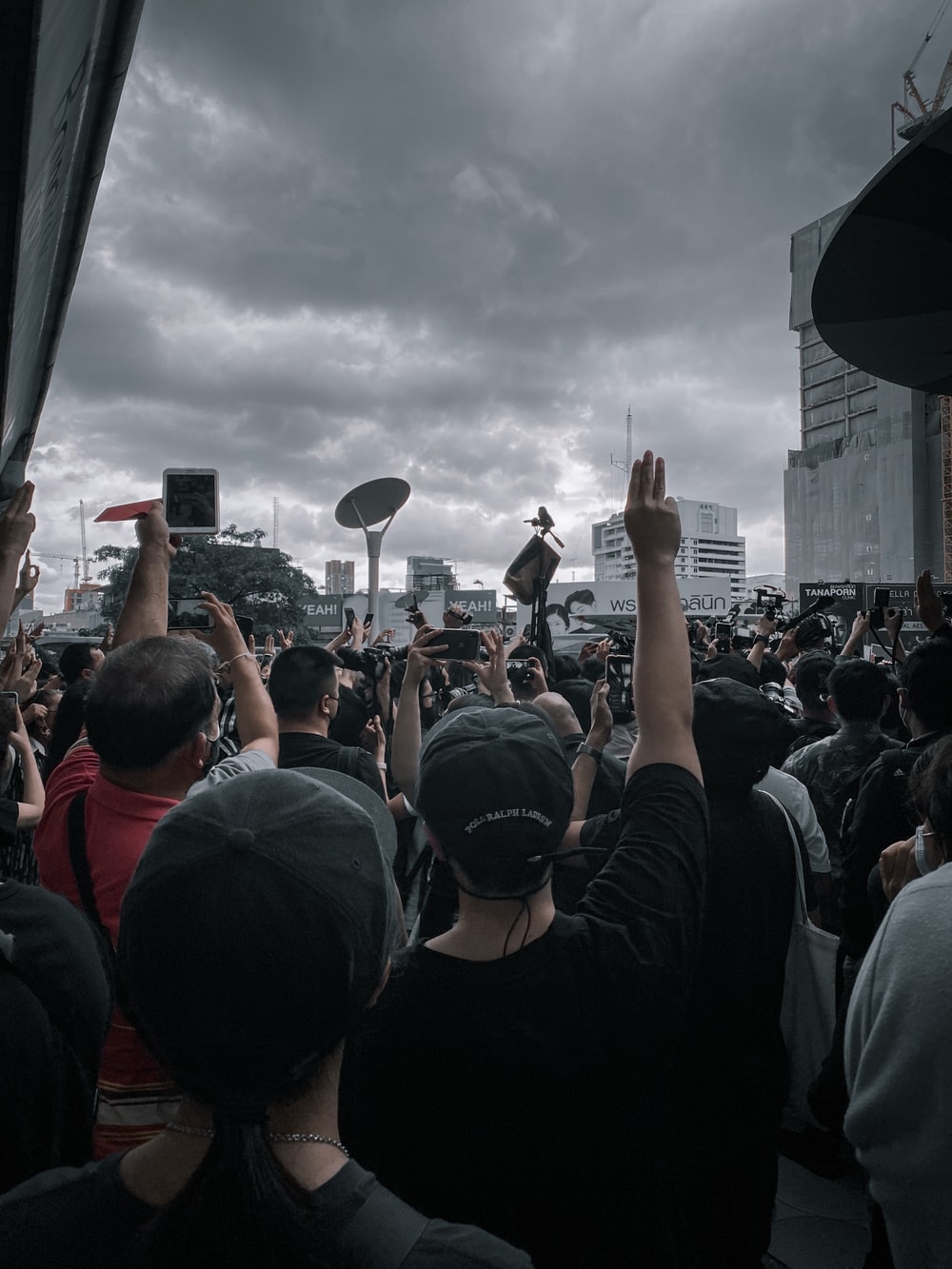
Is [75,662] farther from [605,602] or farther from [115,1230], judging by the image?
[605,602]

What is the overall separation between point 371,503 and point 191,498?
30.0ft

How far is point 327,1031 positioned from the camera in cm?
84

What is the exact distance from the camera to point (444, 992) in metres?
1.26

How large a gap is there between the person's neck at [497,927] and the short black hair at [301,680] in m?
1.91

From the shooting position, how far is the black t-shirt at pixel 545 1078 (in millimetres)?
1212

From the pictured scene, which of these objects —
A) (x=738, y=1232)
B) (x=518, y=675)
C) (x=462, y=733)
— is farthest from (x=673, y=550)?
(x=518, y=675)

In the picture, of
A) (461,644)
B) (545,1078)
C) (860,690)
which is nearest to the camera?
(545,1078)

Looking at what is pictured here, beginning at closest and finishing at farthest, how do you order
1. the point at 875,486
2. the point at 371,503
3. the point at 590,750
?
the point at 590,750 → the point at 371,503 → the point at 875,486

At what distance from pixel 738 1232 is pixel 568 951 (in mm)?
1110

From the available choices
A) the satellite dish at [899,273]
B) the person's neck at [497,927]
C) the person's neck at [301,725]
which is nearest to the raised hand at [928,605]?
the satellite dish at [899,273]

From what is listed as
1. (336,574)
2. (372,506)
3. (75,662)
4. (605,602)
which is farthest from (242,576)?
(336,574)

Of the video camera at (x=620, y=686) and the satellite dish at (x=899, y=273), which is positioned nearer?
the satellite dish at (x=899, y=273)

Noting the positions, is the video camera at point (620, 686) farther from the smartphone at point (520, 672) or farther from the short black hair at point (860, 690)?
the short black hair at point (860, 690)

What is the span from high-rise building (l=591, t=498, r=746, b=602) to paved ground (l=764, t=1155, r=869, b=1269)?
138380mm
